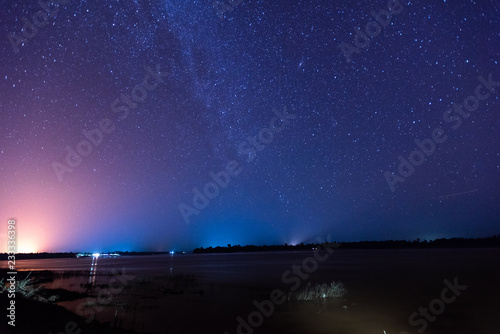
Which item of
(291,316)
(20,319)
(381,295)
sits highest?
(381,295)

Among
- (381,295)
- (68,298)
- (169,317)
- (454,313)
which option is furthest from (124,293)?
(454,313)

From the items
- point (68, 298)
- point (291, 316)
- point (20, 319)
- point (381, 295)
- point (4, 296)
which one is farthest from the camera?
point (381, 295)

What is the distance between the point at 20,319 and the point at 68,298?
14.0 metres

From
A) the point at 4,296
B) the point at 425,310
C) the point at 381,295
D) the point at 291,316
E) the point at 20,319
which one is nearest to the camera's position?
the point at 20,319

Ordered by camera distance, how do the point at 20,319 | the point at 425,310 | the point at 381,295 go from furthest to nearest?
1. the point at 381,295
2. the point at 425,310
3. the point at 20,319

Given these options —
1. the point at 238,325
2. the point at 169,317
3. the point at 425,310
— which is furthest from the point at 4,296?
the point at 425,310

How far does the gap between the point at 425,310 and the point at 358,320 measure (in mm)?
5298

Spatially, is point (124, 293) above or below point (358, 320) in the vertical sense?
above

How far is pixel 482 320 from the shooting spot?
57.0 ft

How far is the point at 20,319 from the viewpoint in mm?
10906

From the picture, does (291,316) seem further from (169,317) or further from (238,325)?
(169,317)

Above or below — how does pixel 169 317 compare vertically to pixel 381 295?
below

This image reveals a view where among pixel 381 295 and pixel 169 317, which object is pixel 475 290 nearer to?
pixel 381 295

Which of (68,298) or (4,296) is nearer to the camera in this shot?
(4,296)
